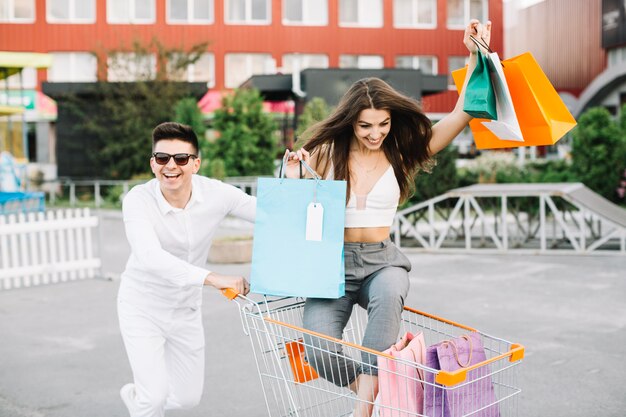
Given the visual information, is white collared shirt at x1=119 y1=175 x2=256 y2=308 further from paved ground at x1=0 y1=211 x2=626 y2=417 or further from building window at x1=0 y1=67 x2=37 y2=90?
building window at x1=0 y1=67 x2=37 y2=90

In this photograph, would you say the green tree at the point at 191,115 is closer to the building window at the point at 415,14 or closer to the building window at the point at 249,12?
the building window at the point at 249,12

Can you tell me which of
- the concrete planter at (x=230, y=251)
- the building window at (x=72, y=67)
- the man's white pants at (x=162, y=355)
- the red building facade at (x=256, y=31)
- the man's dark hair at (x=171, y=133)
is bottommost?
the concrete planter at (x=230, y=251)

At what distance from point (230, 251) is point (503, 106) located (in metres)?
9.09

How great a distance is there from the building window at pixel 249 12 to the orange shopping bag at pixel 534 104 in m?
38.1

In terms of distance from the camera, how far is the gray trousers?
11.3 ft

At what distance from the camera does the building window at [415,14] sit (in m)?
42.4

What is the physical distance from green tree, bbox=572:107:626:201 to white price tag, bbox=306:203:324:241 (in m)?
20.1

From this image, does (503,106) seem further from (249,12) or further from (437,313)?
(249,12)

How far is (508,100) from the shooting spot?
3.46 meters

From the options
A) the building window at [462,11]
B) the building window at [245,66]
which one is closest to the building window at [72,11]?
the building window at [245,66]

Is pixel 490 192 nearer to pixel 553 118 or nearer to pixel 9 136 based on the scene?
pixel 553 118

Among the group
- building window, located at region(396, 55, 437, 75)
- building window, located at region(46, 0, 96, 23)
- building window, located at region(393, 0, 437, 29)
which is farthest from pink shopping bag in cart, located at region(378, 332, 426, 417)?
building window, located at region(393, 0, 437, 29)

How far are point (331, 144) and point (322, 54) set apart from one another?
37.9 metres

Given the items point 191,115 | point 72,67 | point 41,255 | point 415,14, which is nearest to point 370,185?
point 41,255
